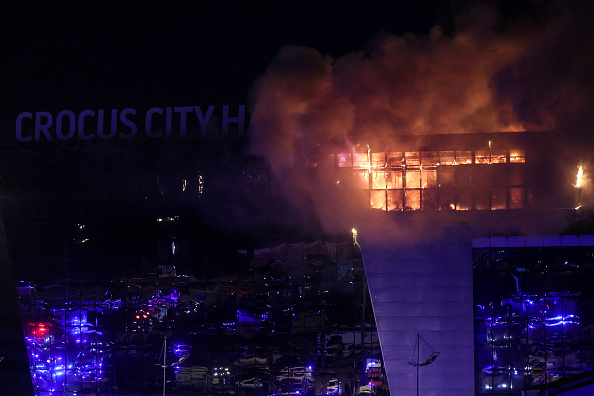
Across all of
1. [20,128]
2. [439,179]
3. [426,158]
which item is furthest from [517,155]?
[20,128]

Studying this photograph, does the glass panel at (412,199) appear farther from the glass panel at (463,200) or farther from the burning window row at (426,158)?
the glass panel at (463,200)

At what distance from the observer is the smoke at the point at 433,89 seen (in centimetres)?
2148

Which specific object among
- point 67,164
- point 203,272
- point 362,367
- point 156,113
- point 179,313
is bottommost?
point 362,367

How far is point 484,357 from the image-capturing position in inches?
869

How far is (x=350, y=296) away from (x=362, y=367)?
8.84 feet

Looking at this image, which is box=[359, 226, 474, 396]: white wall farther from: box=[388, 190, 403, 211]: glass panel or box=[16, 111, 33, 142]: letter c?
box=[16, 111, 33, 142]: letter c

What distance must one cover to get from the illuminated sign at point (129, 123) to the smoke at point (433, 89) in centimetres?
150

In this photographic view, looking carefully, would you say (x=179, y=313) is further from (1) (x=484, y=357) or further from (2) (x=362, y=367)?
(1) (x=484, y=357)

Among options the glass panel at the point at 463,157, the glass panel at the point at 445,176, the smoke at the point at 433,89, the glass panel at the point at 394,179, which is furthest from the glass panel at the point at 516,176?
the glass panel at the point at 394,179

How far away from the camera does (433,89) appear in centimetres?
2208

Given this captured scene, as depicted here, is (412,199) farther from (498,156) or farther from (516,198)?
(516,198)

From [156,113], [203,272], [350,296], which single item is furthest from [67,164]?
[350,296]

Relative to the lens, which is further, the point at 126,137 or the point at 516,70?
the point at 126,137

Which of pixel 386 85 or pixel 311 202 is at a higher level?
pixel 386 85
